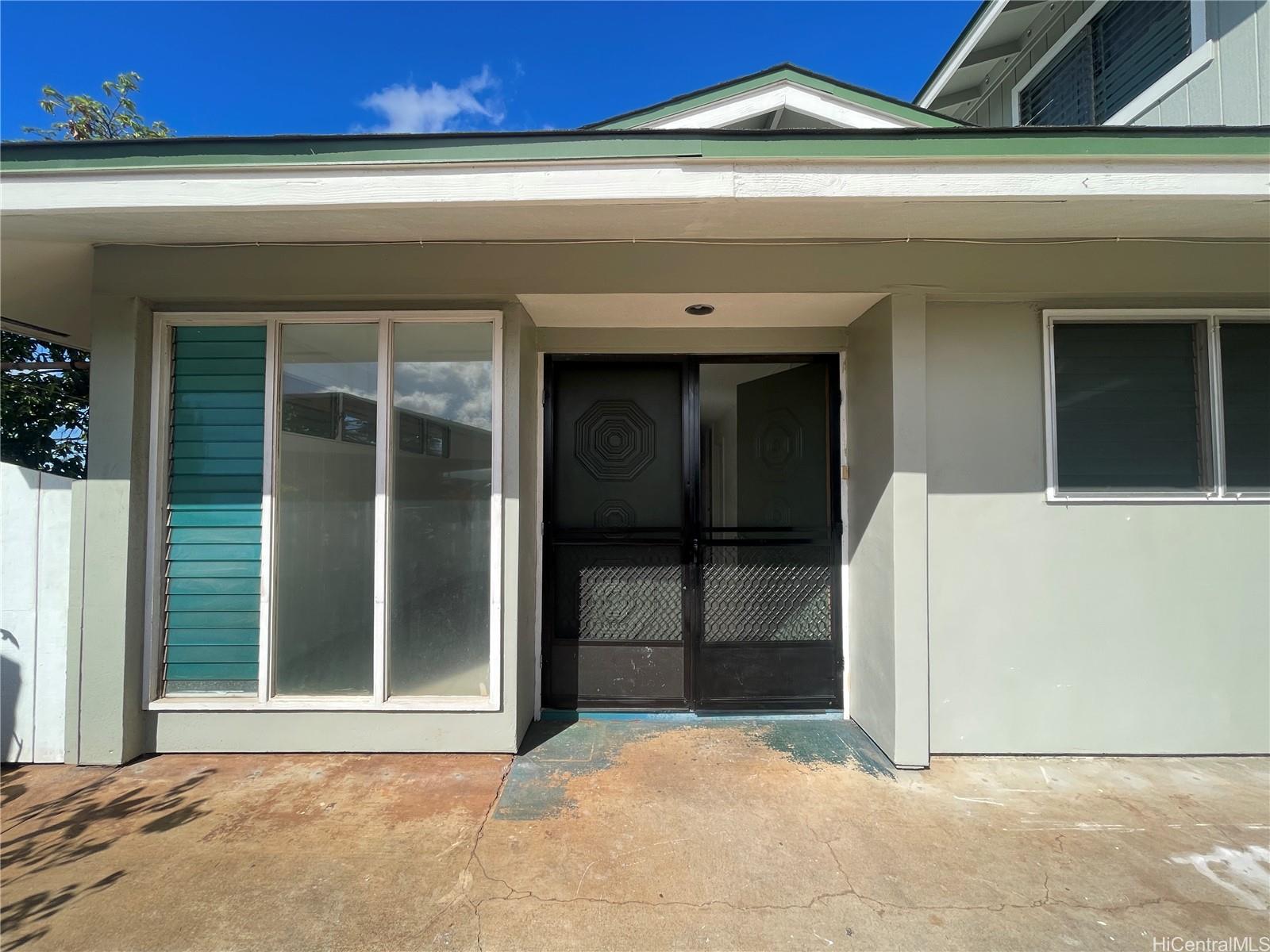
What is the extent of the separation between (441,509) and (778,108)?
3.33 m

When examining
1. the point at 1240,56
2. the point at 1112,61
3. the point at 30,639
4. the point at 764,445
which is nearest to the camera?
the point at 30,639

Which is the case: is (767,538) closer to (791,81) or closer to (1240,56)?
(791,81)

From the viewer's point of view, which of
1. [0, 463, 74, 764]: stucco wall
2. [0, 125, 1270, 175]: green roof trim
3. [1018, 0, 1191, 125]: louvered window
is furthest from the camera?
[1018, 0, 1191, 125]: louvered window

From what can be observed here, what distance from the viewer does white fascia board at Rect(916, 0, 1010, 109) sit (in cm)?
492

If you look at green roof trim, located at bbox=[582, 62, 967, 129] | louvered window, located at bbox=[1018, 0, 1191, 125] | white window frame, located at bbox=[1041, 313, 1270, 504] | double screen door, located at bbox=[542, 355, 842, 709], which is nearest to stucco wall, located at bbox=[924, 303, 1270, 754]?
white window frame, located at bbox=[1041, 313, 1270, 504]

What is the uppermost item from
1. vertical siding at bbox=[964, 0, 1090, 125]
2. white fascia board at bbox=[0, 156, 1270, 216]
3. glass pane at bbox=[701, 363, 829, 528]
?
vertical siding at bbox=[964, 0, 1090, 125]

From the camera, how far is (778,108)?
11.8 feet

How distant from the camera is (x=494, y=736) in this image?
3.01 m

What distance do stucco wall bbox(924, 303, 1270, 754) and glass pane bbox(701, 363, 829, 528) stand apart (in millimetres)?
777

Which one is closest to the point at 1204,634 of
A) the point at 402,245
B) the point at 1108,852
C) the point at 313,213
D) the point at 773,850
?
the point at 1108,852

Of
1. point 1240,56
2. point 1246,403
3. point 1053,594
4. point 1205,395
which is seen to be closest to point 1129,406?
point 1205,395

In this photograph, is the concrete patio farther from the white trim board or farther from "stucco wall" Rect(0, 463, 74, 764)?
the white trim board

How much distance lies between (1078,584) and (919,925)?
207cm

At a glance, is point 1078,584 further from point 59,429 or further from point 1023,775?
point 59,429
